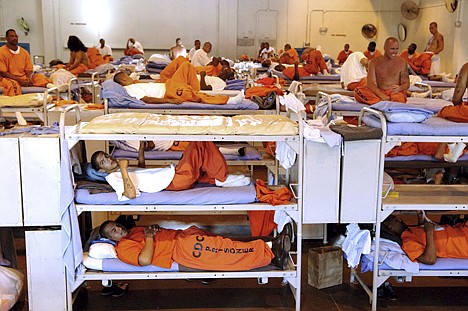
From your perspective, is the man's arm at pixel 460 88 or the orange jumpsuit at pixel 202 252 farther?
the man's arm at pixel 460 88

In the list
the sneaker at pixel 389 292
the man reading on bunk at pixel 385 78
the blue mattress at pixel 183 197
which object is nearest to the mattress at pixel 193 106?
the man reading on bunk at pixel 385 78

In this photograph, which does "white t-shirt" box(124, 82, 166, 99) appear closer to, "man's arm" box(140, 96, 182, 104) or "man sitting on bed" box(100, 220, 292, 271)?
"man's arm" box(140, 96, 182, 104)

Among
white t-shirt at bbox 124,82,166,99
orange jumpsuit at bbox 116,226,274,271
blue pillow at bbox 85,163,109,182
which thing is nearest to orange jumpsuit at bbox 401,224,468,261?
orange jumpsuit at bbox 116,226,274,271

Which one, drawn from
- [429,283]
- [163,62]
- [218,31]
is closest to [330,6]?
[218,31]

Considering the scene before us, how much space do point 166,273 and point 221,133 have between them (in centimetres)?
99

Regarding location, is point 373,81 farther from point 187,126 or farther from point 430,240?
point 187,126

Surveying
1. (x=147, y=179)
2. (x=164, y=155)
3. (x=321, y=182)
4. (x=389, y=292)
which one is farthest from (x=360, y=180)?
(x=164, y=155)

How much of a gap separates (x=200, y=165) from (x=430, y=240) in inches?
66.4

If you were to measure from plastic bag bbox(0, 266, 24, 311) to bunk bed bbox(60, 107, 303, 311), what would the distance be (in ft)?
1.47

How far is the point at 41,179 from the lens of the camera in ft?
11.2

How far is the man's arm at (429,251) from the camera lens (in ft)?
12.4

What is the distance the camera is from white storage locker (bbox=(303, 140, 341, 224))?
11.7 ft

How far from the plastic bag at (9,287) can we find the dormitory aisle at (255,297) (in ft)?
0.58

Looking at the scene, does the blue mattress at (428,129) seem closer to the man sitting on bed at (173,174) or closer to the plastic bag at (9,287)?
the man sitting on bed at (173,174)
